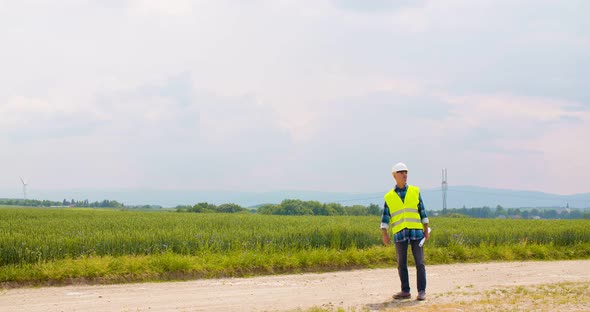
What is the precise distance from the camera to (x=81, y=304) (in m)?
12.1

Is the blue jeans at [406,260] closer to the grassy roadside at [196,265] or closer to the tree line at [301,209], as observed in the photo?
the grassy roadside at [196,265]

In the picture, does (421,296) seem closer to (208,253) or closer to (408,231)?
(408,231)

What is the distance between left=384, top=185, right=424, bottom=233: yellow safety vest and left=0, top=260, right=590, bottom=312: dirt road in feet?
4.62

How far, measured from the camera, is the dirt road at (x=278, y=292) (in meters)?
11.8

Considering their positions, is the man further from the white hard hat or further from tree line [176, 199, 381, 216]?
tree line [176, 199, 381, 216]

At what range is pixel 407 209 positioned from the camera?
11.7 m

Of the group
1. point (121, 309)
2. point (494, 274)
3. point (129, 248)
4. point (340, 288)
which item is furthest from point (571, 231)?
point (121, 309)

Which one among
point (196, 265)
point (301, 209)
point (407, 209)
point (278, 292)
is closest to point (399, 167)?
point (407, 209)

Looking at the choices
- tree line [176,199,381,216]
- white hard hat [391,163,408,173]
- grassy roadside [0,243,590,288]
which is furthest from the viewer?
tree line [176,199,381,216]

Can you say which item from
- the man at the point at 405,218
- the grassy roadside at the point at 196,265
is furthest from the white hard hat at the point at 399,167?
the grassy roadside at the point at 196,265

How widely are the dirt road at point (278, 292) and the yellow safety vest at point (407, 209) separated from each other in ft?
4.62

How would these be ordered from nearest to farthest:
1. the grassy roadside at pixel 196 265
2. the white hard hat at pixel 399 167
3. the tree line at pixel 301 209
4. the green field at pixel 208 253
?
the white hard hat at pixel 399 167 → the grassy roadside at pixel 196 265 → the green field at pixel 208 253 → the tree line at pixel 301 209

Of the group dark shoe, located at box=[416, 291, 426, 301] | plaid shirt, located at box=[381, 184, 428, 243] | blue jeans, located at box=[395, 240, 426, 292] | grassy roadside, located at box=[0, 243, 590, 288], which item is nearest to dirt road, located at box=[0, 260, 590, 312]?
dark shoe, located at box=[416, 291, 426, 301]

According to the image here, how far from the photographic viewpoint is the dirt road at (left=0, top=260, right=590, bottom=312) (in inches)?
463
